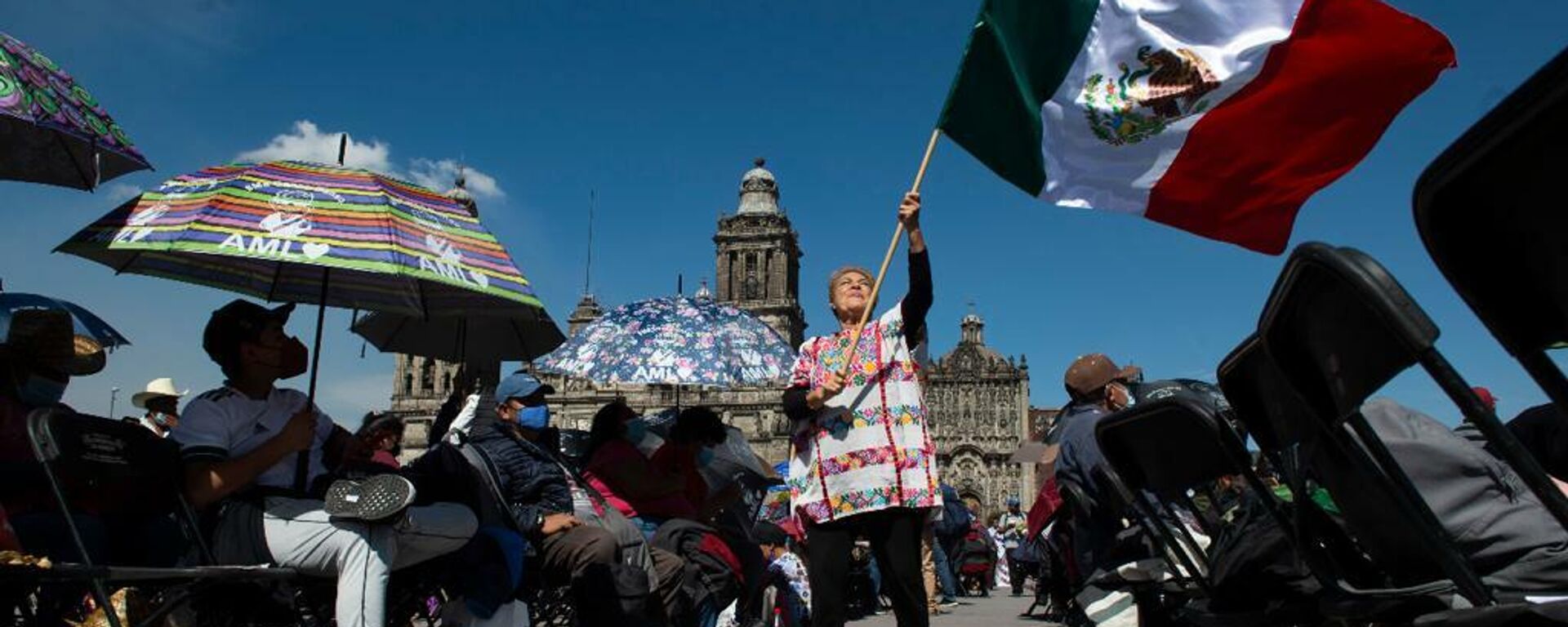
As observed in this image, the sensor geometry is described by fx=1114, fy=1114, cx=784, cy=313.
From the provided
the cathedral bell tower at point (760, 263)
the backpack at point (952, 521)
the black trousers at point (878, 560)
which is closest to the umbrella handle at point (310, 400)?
the black trousers at point (878, 560)

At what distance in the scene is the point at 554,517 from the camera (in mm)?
4938

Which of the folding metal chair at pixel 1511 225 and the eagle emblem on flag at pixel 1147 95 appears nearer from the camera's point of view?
the folding metal chair at pixel 1511 225

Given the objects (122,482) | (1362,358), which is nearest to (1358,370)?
(1362,358)

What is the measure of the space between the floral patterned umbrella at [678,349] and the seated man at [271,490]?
177 inches

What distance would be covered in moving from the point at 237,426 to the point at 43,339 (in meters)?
1.44

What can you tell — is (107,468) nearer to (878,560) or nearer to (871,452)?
(871,452)

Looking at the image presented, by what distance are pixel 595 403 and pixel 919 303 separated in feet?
193

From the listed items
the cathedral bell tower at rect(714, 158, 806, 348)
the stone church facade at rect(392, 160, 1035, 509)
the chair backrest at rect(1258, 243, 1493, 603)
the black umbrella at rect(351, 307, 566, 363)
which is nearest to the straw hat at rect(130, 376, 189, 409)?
the black umbrella at rect(351, 307, 566, 363)

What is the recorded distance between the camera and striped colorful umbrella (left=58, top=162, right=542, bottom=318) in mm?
A: 3990

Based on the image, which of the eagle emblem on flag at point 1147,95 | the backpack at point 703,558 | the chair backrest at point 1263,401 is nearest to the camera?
the chair backrest at point 1263,401

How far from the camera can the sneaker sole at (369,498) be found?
143 inches

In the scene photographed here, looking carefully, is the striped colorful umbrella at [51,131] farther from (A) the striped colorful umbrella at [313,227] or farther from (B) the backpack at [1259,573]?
(B) the backpack at [1259,573]

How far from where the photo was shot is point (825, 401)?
14.4ft

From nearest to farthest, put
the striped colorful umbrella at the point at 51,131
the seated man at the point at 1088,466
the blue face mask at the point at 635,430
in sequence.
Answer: the striped colorful umbrella at the point at 51,131 → the seated man at the point at 1088,466 → the blue face mask at the point at 635,430
